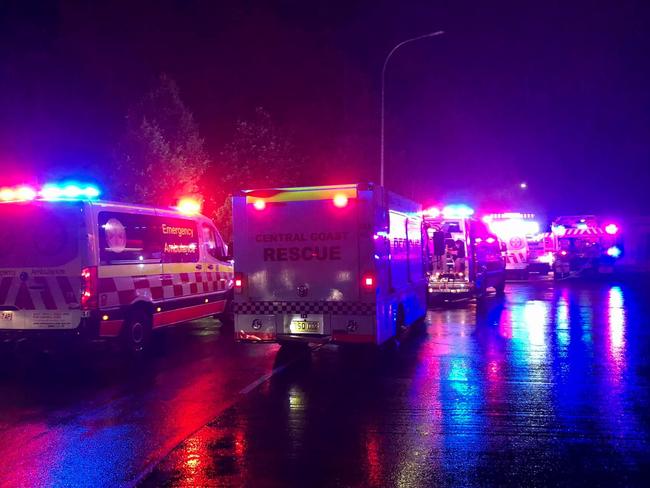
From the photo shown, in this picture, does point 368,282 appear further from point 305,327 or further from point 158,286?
point 158,286

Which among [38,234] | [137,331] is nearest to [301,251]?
[137,331]

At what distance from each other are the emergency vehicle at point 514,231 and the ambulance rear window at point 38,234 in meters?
20.2

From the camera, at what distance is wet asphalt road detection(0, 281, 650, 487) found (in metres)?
4.90

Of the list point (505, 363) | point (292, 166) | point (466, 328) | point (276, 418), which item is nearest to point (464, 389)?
point (505, 363)

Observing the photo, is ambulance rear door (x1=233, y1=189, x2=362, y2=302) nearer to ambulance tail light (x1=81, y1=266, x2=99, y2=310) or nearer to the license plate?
the license plate

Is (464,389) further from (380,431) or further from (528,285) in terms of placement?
(528,285)

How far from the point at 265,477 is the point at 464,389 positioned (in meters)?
3.40

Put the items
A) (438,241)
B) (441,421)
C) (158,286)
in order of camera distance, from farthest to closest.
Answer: (438,241) < (158,286) < (441,421)

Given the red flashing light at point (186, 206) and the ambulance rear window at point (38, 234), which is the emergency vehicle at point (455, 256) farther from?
the ambulance rear window at point (38, 234)

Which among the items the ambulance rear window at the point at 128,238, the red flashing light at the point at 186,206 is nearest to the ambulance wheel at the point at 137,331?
the ambulance rear window at the point at 128,238

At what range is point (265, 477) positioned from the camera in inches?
189

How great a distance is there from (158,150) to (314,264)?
1016 cm

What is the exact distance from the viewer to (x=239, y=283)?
930 centimetres

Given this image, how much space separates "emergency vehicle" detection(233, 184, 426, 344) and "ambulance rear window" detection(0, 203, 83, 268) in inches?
89.5
